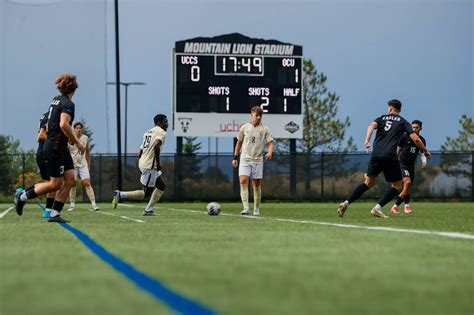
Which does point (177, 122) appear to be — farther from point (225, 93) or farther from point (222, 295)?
point (222, 295)

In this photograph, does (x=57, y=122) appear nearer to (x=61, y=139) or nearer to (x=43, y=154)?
(x=61, y=139)

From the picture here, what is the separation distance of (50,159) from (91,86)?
34.7m

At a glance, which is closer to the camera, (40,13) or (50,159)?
(50,159)

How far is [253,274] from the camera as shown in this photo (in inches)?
207

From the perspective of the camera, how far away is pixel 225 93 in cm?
3766

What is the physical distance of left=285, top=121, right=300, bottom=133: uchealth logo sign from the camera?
38.6m

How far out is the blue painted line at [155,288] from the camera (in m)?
3.82

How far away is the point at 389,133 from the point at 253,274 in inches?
437

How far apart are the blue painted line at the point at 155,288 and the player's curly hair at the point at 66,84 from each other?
590 cm

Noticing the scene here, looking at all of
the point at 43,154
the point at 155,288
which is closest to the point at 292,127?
the point at 43,154

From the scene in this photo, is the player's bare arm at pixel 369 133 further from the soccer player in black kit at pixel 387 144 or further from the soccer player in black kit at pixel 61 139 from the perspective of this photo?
the soccer player in black kit at pixel 61 139

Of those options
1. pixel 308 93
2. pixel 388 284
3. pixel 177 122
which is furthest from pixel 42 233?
pixel 308 93

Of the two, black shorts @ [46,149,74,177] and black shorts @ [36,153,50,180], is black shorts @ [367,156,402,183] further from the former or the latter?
black shorts @ [46,149,74,177]

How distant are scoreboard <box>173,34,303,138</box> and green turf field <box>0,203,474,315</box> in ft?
93.9
